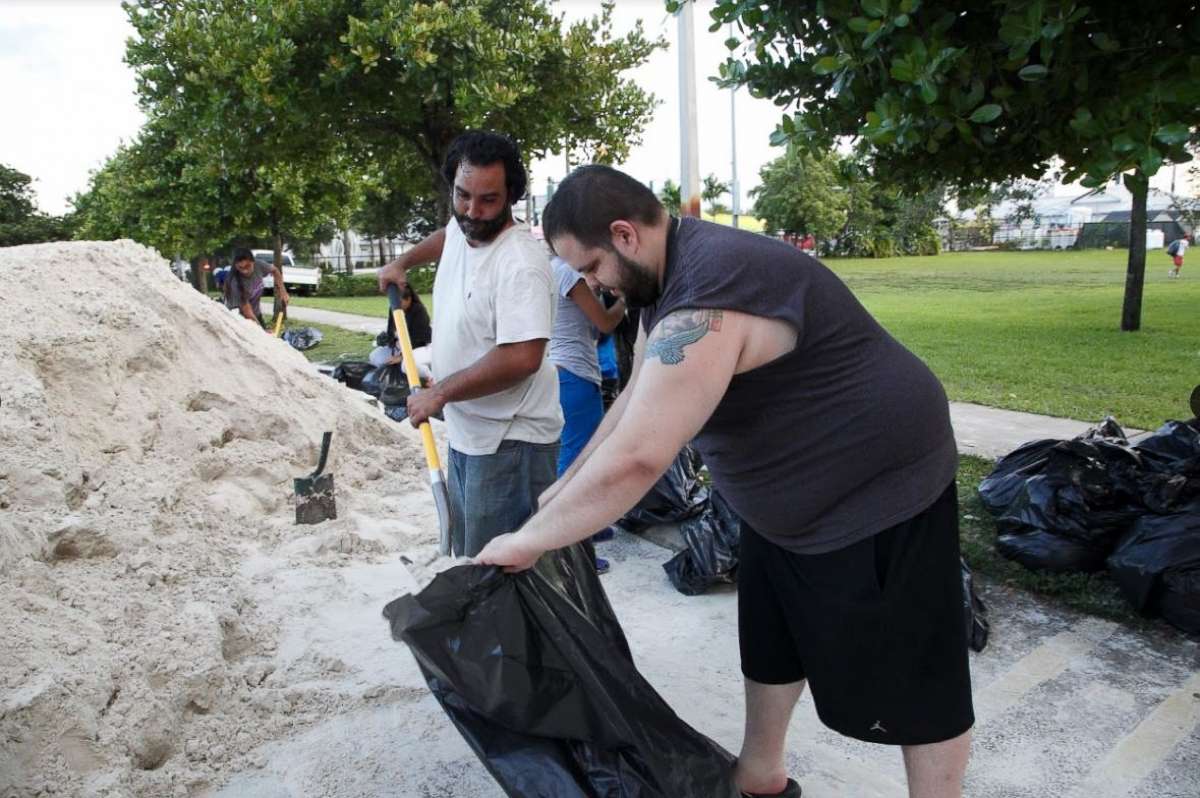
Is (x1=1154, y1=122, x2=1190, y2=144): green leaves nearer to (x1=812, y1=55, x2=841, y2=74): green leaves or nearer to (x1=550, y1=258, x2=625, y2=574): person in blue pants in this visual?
(x1=812, y1=55, x2=841, y2=74): green leaves

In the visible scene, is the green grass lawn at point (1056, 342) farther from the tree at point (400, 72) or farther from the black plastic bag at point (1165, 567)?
the tree at point (400, 72)

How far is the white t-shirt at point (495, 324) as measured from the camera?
98.5 inches

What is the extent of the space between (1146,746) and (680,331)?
215cm

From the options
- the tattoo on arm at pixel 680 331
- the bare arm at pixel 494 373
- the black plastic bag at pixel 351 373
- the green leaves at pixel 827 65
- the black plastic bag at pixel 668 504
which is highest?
the green leaves at pixel 827 65

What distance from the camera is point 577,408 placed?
13.6ft

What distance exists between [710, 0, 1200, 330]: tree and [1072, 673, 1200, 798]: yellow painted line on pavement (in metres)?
1.67

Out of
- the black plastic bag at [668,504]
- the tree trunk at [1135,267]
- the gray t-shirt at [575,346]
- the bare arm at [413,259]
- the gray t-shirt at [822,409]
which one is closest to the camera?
the gray t-shirt at [822,409]

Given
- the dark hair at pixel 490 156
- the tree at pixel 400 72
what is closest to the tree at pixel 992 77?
the dark hair at pixel 490 156

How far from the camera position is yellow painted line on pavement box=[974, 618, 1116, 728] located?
2867mm

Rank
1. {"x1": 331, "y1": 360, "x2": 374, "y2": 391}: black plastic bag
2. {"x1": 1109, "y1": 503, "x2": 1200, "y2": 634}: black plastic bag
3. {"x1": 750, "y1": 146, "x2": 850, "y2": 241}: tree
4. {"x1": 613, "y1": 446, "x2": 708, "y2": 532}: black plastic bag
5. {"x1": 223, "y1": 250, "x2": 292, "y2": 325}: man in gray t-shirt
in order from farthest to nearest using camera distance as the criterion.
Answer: {"x1": 750, "y1": 146, "x2": 850, "y2": 241}: tree < {"x1": 223, "y1": 250, "x2": 292, "y2": 325}: man in gray t-shirt < {"x1": 331, "y1": 360, "x2": 374, "y2": 391}: black plastic bag < {"x1": 613, "y1": 446, "x2": 708, "y2": 532}: black plastic bag < {"x1": 1109, "y1": 503, "x2": 1200, "y2": 634}: black plastic bag

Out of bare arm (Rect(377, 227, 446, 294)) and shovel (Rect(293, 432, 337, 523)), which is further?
shovel (Rect(293, 432, 337, 523))

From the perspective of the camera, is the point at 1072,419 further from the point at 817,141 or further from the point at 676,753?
the point at 676,753

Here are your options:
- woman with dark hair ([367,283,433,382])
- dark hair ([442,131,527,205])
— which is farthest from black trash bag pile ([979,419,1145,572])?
woman with dark hair ([367,283,433,382])

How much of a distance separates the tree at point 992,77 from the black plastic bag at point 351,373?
19.7ft
